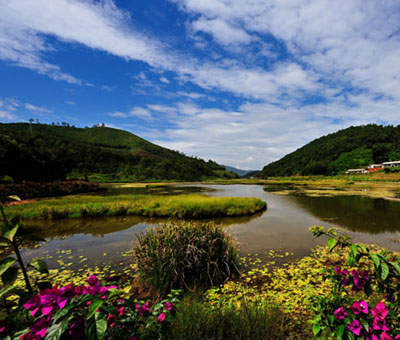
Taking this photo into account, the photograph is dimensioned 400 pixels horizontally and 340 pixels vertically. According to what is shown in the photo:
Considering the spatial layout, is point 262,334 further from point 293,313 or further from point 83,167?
point 83,167

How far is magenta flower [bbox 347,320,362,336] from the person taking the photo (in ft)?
6.56

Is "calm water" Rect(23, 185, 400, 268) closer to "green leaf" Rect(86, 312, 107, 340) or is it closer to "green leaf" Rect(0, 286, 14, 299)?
"green leaf" Rect(0, 286, 14, 299)

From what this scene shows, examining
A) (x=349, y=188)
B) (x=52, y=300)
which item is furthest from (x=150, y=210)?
(x=349, y=188)

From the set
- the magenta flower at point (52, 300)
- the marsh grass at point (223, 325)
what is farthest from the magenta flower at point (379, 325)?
the magenta flower at point (52, 300)

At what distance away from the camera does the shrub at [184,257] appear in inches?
236

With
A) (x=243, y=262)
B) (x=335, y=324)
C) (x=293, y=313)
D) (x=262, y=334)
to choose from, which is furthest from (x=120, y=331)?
(x=243, y=262)

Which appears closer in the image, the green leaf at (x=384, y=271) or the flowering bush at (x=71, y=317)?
the flowering bush at (x=71, y=317)

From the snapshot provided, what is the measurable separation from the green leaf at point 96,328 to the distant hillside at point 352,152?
431ft

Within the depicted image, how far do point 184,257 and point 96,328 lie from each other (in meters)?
5.31

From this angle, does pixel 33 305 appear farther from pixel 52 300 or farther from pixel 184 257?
pixel 184 257

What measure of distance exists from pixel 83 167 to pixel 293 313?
128714 mm

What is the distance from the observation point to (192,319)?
335 cm

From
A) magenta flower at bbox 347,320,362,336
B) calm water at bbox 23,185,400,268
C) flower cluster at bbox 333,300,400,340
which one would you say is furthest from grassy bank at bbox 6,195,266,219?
magenta flower at bbox 347,320,362,336

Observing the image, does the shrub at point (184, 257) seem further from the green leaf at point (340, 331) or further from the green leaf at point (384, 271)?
the green leaf at point (384, 271)
